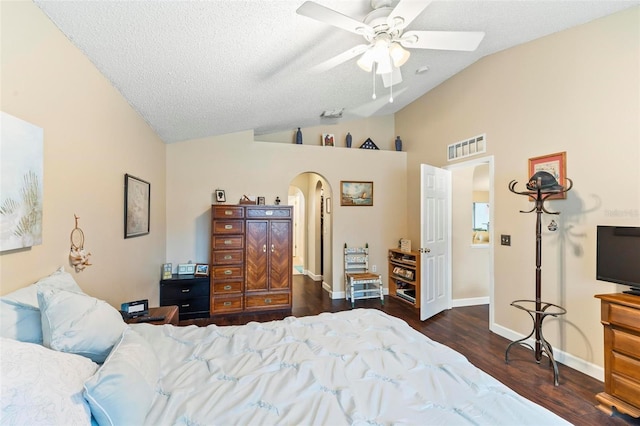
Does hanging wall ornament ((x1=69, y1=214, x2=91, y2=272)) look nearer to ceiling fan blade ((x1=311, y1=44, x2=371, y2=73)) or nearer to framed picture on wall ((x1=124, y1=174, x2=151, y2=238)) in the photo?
framed picture on wall ((x1=124, y1=174, x2=151, y2=238))

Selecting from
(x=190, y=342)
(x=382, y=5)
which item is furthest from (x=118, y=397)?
(x=382, y=5)

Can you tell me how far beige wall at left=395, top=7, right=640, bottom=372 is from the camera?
2.38 meters

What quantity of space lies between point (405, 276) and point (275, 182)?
2.63 meters

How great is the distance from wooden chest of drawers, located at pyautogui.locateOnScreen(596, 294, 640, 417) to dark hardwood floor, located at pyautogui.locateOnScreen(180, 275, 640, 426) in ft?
0.45

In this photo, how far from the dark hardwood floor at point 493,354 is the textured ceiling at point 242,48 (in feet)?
9.03

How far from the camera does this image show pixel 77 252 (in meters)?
1.82

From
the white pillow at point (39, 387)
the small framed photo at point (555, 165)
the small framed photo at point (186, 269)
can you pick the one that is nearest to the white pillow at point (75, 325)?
the white pillow at point (39, 387)

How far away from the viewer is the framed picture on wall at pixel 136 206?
264 cm

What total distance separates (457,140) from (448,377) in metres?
3.53

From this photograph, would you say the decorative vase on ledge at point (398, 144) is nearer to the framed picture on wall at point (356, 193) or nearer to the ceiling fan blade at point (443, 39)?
the framed picture on wall at point (356, 193)

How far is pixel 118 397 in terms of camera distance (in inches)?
39.3

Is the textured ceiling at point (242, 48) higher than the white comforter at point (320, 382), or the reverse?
the textured ceiling at point (242, 48)

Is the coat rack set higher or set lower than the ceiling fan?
lower

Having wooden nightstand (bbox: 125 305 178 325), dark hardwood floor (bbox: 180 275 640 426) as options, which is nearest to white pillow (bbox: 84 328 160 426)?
wooden nightstand (bbox: 125 305 178 325)
